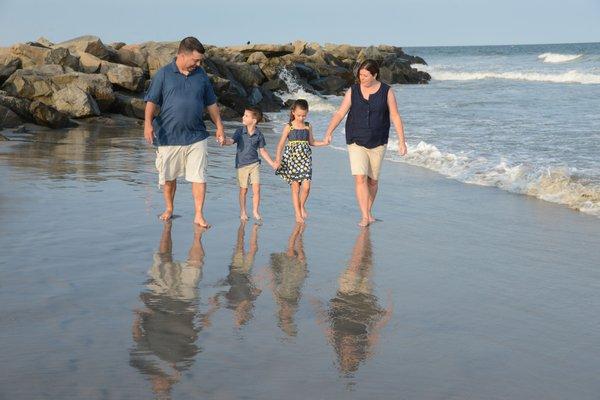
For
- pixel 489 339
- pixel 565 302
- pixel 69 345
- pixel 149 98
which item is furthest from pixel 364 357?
pixel 149 98

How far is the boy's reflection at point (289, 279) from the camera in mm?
5135

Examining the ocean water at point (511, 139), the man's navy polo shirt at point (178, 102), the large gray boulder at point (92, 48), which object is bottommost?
the ocean water at point (511, 139)

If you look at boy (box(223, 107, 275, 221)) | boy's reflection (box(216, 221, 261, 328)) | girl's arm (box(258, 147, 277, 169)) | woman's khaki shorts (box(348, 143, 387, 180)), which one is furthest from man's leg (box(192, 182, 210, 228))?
woman's khaki shorts (box(348, 143, 387, 180))

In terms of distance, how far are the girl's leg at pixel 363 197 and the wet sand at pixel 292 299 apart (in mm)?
208

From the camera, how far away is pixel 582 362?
451 centimetres

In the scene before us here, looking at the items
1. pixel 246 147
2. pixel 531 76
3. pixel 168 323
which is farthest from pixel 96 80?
pixel 531 76

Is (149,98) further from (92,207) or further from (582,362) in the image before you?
(582,362)

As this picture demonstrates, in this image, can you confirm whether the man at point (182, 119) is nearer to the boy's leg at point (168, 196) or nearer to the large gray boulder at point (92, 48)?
the boy's leg at point (168, 196)

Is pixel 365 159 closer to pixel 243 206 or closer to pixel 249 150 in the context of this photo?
pixel 249 150

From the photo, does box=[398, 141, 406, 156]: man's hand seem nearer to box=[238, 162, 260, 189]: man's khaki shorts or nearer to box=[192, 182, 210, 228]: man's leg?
box=[238, 162, 260, 189]: man's khaki shorts

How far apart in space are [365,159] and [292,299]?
12.3ft

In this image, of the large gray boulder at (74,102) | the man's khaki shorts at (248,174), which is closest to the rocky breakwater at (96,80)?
the large gray boulder at (74,102)

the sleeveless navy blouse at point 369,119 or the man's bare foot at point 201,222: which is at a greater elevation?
the sleeveless navy blouse at point 369,119

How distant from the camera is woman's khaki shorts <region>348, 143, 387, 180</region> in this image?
29.7 ft
